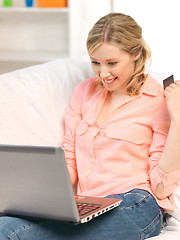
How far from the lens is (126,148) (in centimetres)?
161

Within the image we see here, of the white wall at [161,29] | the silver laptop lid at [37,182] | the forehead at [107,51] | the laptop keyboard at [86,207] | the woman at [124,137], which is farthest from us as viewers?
the white wall at [161,29]

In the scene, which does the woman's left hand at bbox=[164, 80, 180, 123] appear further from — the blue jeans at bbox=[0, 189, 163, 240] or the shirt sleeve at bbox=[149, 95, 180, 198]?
the blue jeans at bbox=[0, 189, 163, 240]

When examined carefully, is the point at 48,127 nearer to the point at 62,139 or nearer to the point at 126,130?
the point at 62,139

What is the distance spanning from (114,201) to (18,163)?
0.33 meters

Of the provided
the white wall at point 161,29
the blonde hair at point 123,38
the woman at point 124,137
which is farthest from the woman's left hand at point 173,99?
the white wall at point 161,29

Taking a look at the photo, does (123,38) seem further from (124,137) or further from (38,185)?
(38,185)

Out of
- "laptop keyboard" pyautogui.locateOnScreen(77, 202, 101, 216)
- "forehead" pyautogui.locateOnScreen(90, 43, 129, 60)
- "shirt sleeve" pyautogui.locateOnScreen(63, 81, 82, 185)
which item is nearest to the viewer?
"laptop keyboard" pyautogui.locateOnScreen(77, 202, 101, 216)

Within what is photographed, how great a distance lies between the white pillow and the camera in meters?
1.68

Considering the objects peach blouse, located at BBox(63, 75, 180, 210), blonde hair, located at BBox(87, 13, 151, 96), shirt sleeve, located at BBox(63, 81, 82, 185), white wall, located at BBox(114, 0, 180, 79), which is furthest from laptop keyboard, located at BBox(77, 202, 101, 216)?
white wall, located at BBox(114, 0, 180, 79)

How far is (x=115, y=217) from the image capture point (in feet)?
4.62

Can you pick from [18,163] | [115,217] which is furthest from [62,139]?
[18,163]

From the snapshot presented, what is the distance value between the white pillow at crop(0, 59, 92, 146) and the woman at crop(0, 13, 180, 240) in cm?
6

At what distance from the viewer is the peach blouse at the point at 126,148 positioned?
1.57 meters

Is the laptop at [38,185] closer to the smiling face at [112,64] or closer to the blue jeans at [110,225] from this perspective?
the blue jeans at [110,225]
